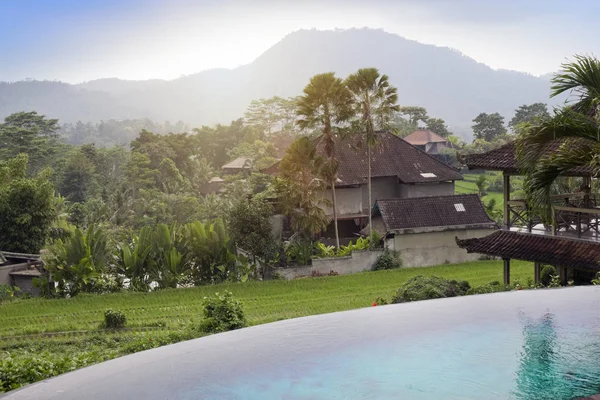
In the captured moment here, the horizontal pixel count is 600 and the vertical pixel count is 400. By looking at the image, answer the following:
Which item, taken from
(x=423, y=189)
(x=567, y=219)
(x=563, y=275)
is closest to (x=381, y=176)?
(x=423, y=189)

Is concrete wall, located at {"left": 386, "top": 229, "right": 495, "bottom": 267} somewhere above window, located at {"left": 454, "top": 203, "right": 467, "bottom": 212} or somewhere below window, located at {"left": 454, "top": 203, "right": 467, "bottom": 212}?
below

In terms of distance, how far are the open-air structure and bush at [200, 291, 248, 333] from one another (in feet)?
18.1

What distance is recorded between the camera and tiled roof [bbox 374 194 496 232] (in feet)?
79.8

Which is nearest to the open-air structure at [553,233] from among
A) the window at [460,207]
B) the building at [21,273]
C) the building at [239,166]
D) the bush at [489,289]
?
the bush at [489,289]

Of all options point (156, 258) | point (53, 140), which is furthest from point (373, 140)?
point (53, 140)

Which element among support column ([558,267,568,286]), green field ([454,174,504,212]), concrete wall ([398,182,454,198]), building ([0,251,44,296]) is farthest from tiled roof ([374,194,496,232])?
green field ([454,174,504,212])

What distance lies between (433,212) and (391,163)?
796 centimetres

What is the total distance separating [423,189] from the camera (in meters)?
31.8

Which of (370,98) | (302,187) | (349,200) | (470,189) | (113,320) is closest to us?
(113,320)

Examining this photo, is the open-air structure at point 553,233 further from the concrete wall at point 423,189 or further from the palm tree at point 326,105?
the concrete wall at point 423,189

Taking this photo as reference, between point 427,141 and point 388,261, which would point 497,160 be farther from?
point 427,141

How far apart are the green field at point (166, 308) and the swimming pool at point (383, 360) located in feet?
14.2

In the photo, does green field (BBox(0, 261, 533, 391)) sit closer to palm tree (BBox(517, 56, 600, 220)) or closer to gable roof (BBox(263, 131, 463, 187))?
palm tree (BBox(517, 56, 600, 220))

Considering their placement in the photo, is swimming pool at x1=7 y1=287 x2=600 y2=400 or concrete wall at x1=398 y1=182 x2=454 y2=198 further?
concrete wall at x1=398 y1=182 x2=454 y2=198
